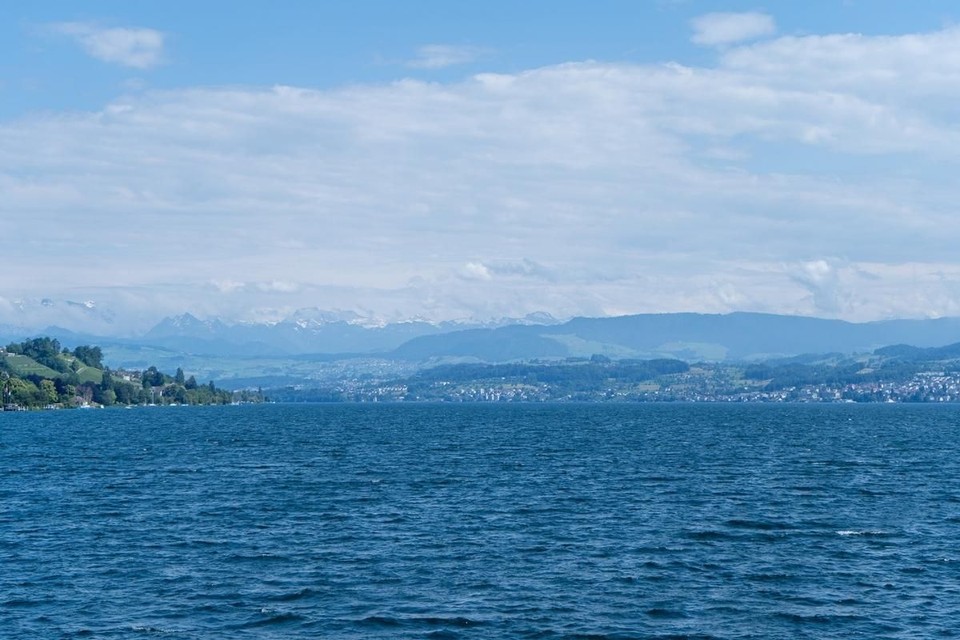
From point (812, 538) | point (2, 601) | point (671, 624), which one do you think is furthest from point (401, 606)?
point (812, 538)

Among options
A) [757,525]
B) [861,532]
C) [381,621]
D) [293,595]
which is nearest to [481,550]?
[293,595]

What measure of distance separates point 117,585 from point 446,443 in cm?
11020

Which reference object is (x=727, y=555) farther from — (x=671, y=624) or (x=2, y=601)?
(x=2, y=601)

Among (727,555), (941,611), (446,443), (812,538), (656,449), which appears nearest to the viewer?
(941,611)

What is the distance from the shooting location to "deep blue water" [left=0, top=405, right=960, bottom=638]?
52.3 meters

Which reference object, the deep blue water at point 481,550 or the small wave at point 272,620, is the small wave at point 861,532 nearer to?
the deep blue water at point 481,550

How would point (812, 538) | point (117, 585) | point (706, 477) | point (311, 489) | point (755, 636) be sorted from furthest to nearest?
point (706, 477) < point (311, 489) < point (812, 538) < point (117, 585) < point (755, 636)

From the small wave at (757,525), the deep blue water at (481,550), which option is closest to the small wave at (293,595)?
the deep blue water at (481,550)

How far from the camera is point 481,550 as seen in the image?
224ft

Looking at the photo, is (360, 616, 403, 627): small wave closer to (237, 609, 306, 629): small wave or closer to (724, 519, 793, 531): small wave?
(237, 609, 306, 629): small wave

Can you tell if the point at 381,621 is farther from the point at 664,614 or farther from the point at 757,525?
the point at 757,525

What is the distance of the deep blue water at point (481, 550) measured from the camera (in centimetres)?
5231

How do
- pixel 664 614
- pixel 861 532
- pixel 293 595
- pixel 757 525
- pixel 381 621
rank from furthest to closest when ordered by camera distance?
pixel 757 525, pixel 861 532, pixel 293 595, pixel 664 614, pixel 381 621

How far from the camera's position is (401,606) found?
5447cm
